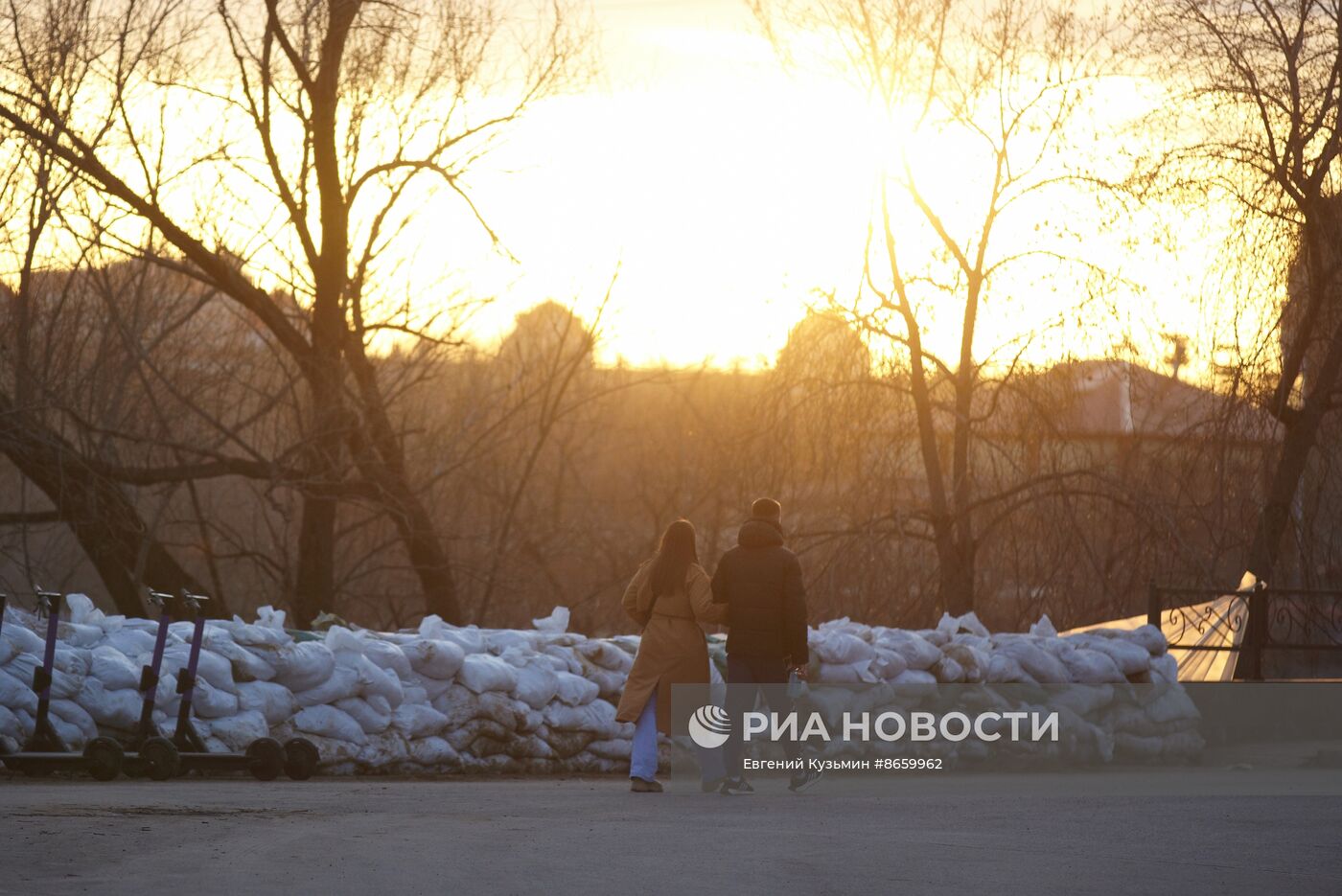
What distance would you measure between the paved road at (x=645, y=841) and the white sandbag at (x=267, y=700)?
115 cm

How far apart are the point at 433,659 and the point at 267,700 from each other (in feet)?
4.47

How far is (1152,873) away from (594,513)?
2785 cm

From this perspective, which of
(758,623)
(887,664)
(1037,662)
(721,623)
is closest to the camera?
(758,623)

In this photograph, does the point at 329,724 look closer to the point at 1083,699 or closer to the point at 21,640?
the point at 21,640

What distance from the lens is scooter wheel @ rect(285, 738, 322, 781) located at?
11570 mm

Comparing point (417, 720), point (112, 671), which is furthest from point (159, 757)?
point (417, 720)

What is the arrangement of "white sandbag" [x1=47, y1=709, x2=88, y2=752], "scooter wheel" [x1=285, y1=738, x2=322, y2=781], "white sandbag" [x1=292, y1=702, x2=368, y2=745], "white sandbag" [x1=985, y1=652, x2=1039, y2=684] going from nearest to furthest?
1. "white sandbag" [x1=47, y1=709, x2=88, y2=752]
2. "scooter wheel" [x1=285, y1=738, x2=322, y2=781]
3. "white sandbag" [x1=292, y1=702, x2=368, y2=745]
4. "white sandbag" [x1=985, y1=652, x2=1039, y2=684]

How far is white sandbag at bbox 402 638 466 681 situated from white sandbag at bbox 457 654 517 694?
3.9 inches

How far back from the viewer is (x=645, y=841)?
758cm

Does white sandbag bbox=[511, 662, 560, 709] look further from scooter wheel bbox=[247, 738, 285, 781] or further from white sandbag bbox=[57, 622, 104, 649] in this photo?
white sandbag bbox=[57, 622, 104, 649]

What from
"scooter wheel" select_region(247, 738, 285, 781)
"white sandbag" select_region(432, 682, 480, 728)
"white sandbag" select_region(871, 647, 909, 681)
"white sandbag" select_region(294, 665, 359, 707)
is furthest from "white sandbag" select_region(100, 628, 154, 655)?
"white sandbag" select_region(871, 647, 909, 681)

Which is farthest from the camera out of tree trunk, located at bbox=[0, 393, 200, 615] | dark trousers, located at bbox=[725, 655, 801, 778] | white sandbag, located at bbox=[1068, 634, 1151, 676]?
tree trunk, located at bbox=[0, 393, 200, 615]

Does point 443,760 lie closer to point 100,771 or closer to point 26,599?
point 100,771

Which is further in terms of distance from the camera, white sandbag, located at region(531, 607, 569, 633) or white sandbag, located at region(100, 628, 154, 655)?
white sandbag, located at region(531, 607, 569, 633)
